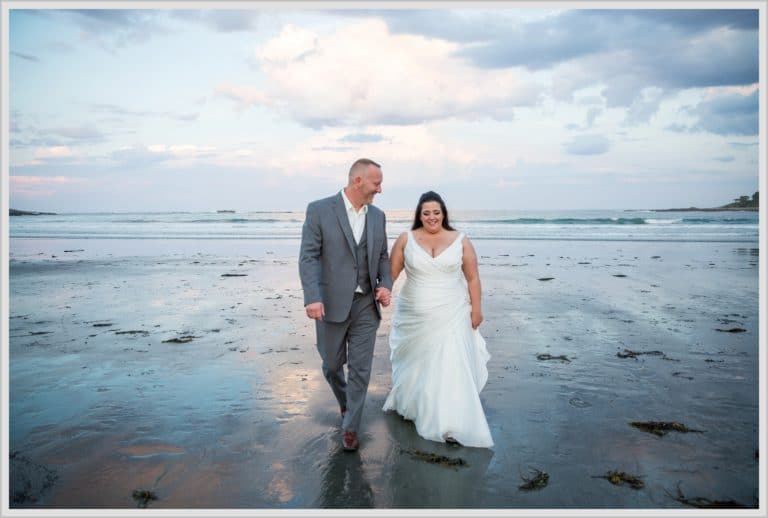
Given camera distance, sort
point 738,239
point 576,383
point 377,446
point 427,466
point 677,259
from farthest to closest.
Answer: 1. point 738,239
2. point 677,259
3. point 576,383
4. point 377,446
5. point 427,466

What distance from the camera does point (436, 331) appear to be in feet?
15.5

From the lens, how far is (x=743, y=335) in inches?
296

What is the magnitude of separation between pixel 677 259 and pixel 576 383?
13678 mm

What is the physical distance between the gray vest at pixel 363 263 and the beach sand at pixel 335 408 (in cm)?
122

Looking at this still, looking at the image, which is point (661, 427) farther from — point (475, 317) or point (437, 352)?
point (437, 352)

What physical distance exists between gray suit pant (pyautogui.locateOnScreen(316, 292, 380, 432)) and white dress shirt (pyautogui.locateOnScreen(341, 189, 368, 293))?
0.20 m

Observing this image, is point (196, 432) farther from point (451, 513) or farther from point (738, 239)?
point (738, 239)

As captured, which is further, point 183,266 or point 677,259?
point 677,259

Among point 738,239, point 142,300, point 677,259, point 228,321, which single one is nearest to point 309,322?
point 228,321

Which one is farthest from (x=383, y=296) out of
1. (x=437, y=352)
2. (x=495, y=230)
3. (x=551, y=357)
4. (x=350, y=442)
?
(x=495, y=230)

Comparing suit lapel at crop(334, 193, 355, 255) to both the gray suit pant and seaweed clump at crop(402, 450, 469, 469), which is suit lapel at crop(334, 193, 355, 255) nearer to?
the gray suit pant

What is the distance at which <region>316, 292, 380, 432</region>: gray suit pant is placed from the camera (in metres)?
4.46

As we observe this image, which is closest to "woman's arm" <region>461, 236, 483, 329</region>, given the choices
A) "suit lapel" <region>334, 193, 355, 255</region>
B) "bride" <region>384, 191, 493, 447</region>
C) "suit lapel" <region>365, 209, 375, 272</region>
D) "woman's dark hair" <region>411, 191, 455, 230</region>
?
"bride" <region>384, 191, 493, 447</region>

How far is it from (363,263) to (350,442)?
1364 mm
